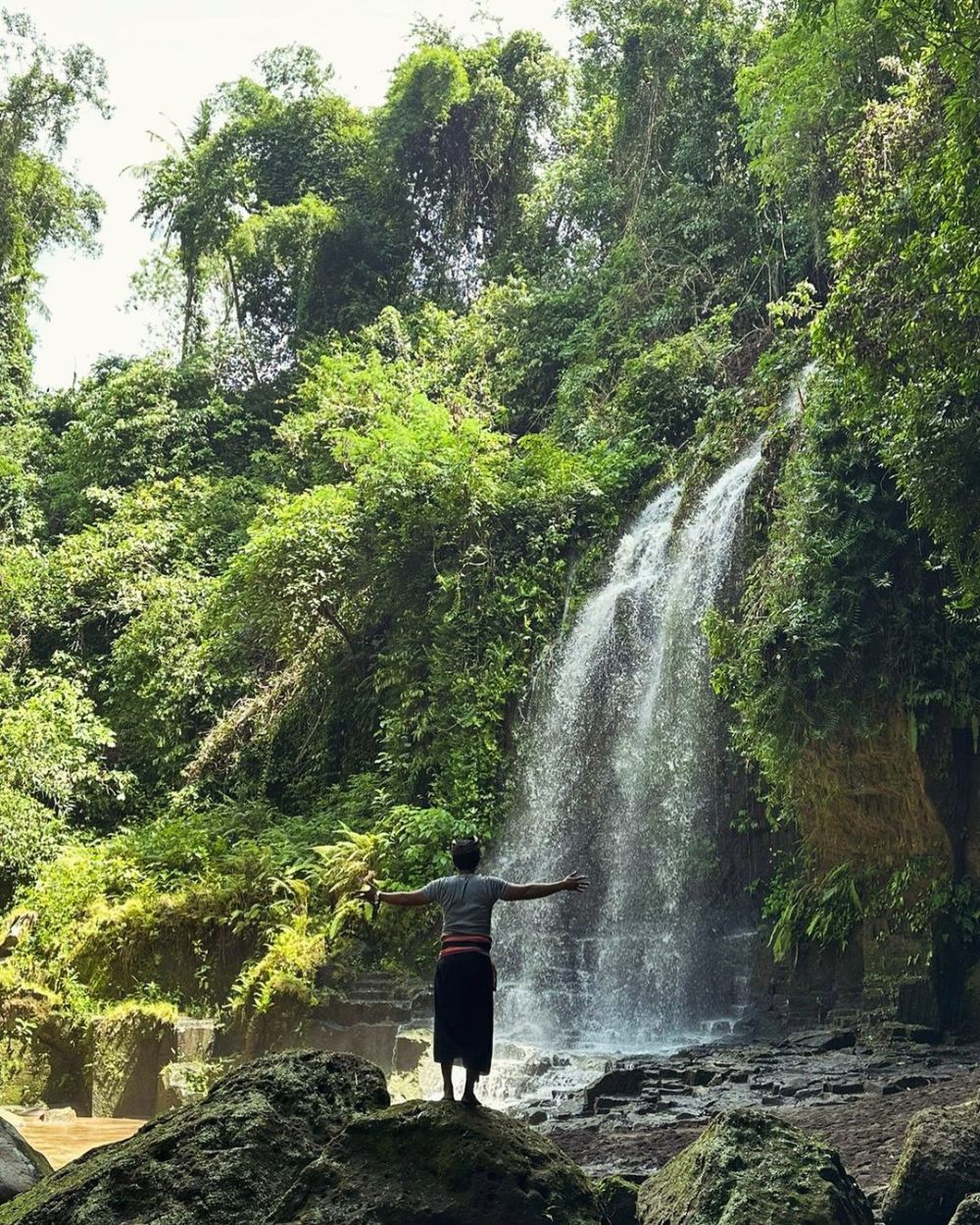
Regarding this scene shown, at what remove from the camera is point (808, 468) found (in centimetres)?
1270

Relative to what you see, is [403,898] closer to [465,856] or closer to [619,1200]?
[465,856]

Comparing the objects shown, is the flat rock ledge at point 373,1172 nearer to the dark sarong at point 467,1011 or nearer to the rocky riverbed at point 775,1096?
the dark sarong at point 467,1011

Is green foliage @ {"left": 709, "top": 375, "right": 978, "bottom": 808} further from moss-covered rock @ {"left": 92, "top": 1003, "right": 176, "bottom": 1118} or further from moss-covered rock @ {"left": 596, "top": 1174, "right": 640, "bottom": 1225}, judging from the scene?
moss-covered rock @ {"left": 596, "top": 1174, "right": 640, "bottom": 1225}

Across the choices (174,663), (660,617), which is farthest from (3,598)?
(660,617)

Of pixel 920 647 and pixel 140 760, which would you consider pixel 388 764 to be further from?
pixel 920 647

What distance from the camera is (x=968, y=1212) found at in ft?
15.9

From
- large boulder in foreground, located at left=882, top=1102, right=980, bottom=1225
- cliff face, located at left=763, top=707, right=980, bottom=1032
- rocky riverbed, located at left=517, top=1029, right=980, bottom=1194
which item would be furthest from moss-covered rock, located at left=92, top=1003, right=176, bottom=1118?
large boulder in foreground, located at left=882, top=1102, right=980, bottom=1225

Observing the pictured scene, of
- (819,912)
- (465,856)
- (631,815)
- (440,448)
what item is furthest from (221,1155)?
(440,448)

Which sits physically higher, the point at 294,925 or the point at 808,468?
the point at 808,468

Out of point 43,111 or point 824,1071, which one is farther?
point 43,111

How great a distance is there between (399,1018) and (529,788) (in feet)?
11.6

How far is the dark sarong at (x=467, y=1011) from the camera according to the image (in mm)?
5109

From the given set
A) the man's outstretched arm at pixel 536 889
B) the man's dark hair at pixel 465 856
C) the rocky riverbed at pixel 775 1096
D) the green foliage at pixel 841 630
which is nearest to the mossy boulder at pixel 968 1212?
the rocky riverbed at pixel 775 1096

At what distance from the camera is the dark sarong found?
5.11 metres
